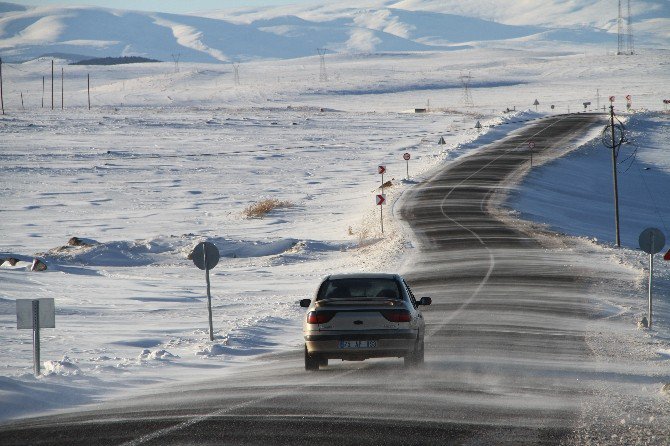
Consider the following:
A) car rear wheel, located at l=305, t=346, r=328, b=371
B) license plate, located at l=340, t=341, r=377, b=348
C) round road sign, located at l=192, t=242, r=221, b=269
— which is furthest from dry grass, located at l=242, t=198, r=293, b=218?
license plate, located at l=340, t=341, r=377, b=348

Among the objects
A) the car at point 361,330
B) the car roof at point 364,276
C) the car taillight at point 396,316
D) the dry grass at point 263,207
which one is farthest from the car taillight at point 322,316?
the dry grass at point 263,207

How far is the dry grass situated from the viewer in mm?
56031

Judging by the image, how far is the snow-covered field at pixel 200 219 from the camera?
68.1 feet

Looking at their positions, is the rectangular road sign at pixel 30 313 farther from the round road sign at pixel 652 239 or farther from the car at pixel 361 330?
the round road sign at pixel 652 239

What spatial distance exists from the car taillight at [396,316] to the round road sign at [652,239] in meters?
9.25

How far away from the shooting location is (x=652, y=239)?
77.2 ft

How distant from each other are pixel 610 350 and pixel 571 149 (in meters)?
64.2

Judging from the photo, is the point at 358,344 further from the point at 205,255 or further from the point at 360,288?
the point at 205,255

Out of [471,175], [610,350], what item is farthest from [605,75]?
[610,350]

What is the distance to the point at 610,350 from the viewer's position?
19.8 meters

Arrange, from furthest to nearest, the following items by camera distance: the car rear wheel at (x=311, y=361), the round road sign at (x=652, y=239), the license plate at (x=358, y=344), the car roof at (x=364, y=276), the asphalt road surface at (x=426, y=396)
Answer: the round road sign at (x=652, y=239) < the car roof at (x=364, y=276) < the car rear wheel at (x=311, y=361) < the license plate at (x=358, y=344) < the asphalt road surface at (x=426, y=396)

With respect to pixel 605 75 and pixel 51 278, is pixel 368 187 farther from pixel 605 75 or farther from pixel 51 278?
pixel 605 75

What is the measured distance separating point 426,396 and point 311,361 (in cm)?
308

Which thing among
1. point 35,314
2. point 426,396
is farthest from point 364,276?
point 35,314
